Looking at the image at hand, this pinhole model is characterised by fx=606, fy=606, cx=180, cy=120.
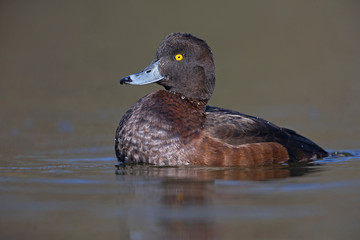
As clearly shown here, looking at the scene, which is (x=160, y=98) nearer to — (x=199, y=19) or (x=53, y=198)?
(x=53, y=198)

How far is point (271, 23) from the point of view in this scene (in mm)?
14016

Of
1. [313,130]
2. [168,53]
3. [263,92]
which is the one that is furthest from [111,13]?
[168,53]

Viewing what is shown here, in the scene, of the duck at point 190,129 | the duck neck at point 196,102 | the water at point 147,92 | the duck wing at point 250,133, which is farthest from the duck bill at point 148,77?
the water at point 147,92

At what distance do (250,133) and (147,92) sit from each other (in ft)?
15.7

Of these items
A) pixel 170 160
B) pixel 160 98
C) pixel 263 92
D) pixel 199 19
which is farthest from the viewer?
pixel 199 19

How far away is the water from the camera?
3867mm

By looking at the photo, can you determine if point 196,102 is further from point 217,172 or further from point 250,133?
point 217,172

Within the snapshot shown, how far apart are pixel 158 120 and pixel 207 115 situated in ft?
1.92

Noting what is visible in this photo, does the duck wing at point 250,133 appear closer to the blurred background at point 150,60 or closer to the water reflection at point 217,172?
the water reflection at point 217,172

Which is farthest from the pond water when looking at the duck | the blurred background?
the blurred background

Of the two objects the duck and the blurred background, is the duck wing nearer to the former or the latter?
the duck

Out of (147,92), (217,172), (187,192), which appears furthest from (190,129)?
(147,92)

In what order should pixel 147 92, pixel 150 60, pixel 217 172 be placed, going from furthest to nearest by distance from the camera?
pixel 150 60 → pixel 147 92 → pixel 217 172

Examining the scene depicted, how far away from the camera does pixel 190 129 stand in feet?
18.2
